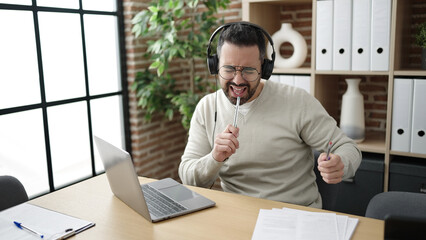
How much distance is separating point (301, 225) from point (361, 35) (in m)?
1.47

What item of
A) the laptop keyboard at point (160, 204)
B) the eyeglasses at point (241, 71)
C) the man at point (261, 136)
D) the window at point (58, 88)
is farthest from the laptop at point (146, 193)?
the window at point (58, 88)

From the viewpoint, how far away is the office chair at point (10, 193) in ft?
→ 4.70

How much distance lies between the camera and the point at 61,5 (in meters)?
2.48

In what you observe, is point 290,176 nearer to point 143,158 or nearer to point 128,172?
point 128,172

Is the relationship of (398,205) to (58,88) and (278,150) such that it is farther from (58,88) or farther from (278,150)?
(58,88)

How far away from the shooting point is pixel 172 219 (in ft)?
4.12

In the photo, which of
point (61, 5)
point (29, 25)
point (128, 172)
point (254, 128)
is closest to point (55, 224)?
point (128, 172)

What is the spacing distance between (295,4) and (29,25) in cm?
171

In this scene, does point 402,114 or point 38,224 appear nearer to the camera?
point 38,224

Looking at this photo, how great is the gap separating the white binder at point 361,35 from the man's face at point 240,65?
0.96 metres

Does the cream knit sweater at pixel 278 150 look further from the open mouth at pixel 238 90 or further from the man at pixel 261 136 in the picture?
the open mouth at pixel 238 90

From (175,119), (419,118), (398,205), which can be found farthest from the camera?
(175,119)

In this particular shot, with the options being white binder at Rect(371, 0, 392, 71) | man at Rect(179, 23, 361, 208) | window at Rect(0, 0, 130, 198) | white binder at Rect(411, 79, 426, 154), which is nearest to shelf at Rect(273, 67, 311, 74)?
white binder at Rect(371, 0, 392, 71)

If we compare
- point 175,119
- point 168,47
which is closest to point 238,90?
point 168,47
